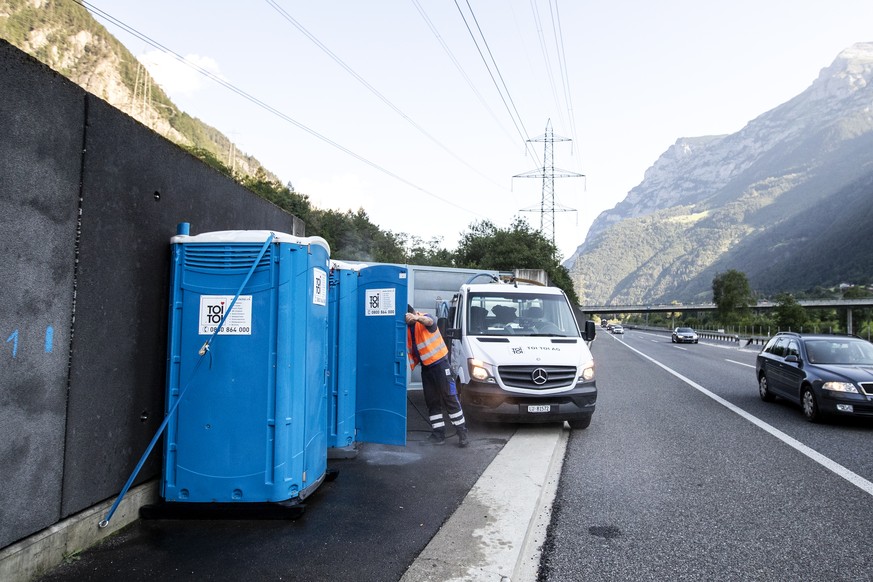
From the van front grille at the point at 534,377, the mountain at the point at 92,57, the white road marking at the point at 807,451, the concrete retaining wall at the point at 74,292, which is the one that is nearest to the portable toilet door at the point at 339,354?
the concrete retaining wall at the point at 74,292

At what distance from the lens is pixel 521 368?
25.2ft

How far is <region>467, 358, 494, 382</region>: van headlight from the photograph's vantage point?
7.67m

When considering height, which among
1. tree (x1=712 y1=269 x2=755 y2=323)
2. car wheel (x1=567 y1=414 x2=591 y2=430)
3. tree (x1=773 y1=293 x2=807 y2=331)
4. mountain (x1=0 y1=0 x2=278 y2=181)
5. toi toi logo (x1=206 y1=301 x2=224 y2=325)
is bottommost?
car wheel (x1=567 y1=414 x2=591 y2=430)

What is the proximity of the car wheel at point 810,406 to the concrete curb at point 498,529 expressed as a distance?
4.87 meters

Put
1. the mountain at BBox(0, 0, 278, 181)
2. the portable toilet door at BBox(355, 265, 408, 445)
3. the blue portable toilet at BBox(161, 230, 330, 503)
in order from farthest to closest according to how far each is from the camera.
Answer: the mountain at BBox(0, 0, 278, 181) → the portable toilet door at BBox(355, 265, 408, 445) → the blue portable toilet at BBox(161, 230, 330, 503)

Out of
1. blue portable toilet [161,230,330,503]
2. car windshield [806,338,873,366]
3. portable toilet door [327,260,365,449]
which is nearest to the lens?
blue portable toilet [161,230,330,503]

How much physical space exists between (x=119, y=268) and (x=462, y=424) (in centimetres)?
435

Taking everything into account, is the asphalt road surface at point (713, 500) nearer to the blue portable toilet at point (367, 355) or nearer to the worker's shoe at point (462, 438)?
the worker's shoe at point (462, 438)

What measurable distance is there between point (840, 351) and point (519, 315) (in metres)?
5.52

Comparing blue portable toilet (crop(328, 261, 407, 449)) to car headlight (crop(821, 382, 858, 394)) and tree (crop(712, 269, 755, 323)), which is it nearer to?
car headlight (crop(821, 382, 858, 394))

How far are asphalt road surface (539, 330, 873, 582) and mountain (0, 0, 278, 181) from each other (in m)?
42.6

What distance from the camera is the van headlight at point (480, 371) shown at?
7668mm

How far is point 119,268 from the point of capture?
3863 mm

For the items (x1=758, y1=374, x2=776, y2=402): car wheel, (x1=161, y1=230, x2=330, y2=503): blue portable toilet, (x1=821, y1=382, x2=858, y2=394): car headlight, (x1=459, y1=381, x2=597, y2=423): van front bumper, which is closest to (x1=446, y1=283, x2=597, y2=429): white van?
(x1=459, y1=381, x2=597, y2=423): van front bumper
